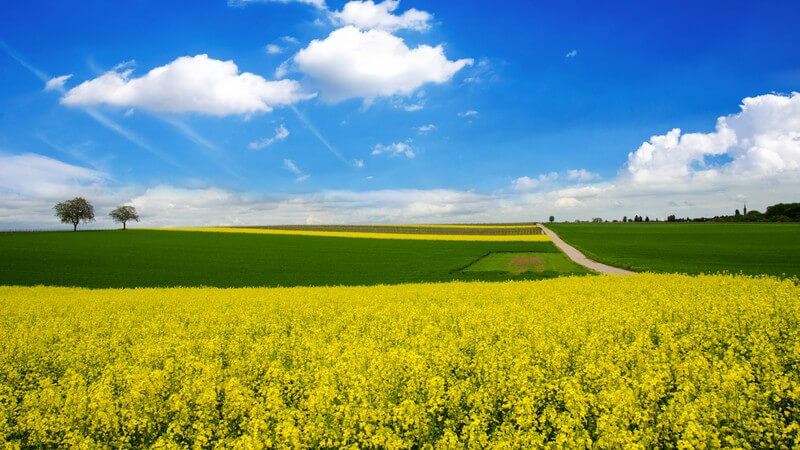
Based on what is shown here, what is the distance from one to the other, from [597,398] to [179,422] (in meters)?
6.32

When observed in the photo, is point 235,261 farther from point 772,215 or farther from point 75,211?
point 772,215

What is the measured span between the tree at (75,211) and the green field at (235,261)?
3824 centimetres

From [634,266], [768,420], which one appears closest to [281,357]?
[768,420]

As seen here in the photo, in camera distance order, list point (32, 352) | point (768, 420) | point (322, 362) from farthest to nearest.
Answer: point (32, 352)
point (322, 362)
point (768, 420)

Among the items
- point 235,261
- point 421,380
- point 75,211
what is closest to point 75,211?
point 75,211

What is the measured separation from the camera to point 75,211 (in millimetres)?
109625

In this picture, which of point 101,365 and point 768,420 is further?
point 101,365

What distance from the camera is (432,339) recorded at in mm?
10672

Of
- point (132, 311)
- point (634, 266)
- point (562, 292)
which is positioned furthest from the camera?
point (634, 266)

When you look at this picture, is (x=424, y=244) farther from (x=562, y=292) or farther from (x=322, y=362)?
(x=322, y=362)

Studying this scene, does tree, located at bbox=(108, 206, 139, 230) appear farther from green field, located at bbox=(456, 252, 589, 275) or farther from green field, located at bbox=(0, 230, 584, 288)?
green field, located at bbox=(456, 252, 589, 275)

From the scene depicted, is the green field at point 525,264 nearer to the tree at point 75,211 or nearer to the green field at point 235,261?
the green field at point 235,261

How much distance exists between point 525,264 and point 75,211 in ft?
364

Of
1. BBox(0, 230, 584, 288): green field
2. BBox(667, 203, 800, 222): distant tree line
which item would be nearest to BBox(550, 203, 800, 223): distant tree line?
BBox(667, 203, 800, 222): distant tree line
